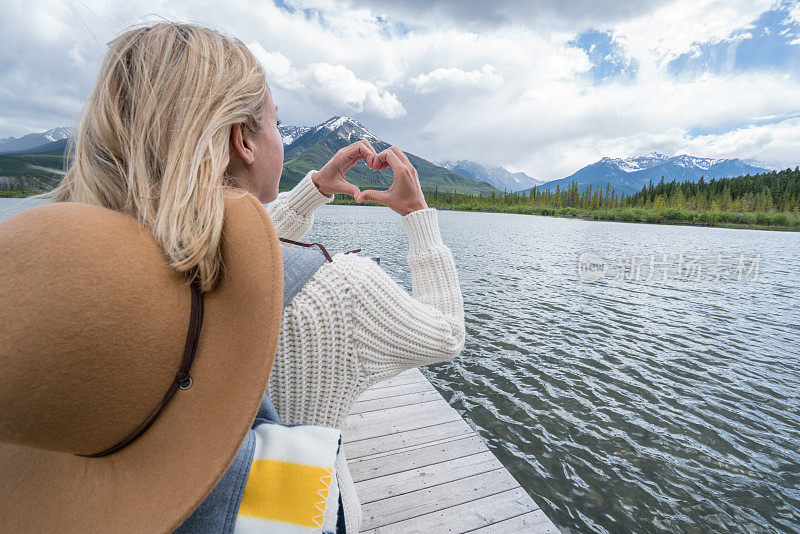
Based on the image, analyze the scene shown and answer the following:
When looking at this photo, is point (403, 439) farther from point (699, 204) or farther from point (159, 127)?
point (699, 204)

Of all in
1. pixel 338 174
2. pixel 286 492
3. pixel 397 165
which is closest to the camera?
pixel 286 492

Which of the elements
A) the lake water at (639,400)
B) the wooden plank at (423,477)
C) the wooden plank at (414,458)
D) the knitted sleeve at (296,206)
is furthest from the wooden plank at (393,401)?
the knitted sleeve at (296,206)

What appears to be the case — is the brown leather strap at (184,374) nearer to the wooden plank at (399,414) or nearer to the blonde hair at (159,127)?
the blonde hair at (159,127)

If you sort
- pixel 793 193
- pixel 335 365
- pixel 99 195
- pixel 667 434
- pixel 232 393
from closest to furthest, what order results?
pixel 232 393 → pixel 99 195 → pixel 335 365 → pixel 667 434 → pixel 793 193

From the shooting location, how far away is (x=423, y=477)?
3.28 m

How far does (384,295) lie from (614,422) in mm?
6409

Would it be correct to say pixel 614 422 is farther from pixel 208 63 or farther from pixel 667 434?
pixel 208 63

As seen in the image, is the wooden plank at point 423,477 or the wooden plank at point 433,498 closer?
the wooden plank at point 433,498

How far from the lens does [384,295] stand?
110 cm

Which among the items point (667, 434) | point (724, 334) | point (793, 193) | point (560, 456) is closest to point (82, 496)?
point (560, 456)

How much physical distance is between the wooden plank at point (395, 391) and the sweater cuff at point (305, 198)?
3.40 metres

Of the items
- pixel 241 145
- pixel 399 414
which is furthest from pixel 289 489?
pixel 399 414

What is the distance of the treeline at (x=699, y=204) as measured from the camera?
64812mm

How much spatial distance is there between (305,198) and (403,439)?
301 cm
